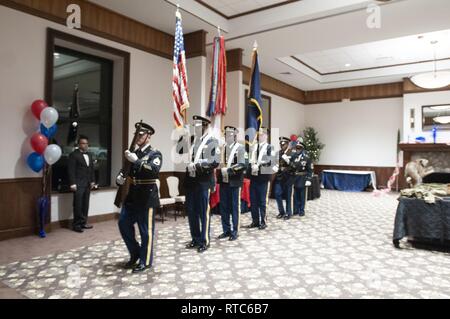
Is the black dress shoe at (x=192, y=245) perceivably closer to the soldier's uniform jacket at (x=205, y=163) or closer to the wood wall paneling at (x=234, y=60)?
the soldier's uniform jacket at (x=205, y=163)

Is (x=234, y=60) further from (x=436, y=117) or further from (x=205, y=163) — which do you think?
(x=436, y=117)

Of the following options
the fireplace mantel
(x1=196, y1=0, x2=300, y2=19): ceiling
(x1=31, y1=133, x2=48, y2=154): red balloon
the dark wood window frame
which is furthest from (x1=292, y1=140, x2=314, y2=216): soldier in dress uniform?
the fireplace mantel

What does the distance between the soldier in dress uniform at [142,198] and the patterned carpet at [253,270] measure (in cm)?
27

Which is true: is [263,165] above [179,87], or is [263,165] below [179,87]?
below

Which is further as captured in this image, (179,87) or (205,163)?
(179,87)

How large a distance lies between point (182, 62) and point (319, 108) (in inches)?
381

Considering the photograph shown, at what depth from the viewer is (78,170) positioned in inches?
209

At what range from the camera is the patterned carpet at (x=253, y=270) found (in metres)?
2.94

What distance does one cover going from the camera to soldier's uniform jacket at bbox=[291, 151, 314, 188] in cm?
658

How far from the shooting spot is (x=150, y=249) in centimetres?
347

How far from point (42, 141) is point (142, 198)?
235cm

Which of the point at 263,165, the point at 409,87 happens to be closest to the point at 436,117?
the point at 409,87
